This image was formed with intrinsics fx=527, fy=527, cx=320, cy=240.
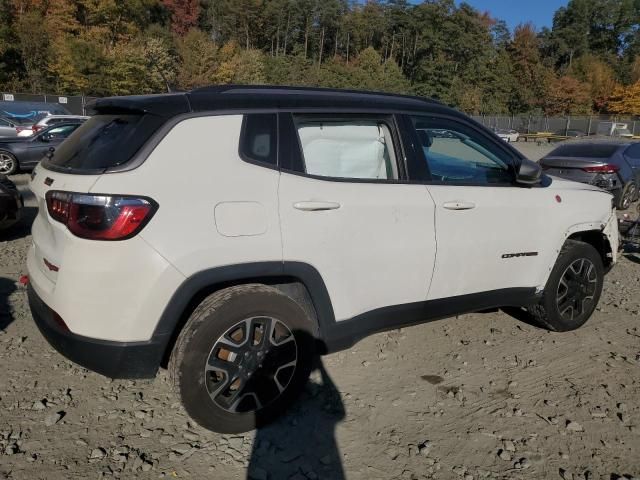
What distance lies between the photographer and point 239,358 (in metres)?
2.82

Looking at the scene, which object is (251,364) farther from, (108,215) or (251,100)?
(251,100)

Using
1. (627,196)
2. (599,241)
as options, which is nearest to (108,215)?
(599,241)

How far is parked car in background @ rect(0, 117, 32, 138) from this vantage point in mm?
17156

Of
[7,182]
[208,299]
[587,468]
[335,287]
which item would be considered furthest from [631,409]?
[7,182]

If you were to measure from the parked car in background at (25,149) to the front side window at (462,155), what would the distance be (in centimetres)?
1093

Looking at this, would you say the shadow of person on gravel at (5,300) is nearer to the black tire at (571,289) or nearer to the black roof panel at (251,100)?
the black roof panel at (251,100)

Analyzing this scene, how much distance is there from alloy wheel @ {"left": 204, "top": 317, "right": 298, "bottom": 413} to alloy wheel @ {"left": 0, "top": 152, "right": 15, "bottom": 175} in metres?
11.9

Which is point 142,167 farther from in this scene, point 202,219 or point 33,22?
point 33,22

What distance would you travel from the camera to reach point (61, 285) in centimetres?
255

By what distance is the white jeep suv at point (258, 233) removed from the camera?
2496 millimetres

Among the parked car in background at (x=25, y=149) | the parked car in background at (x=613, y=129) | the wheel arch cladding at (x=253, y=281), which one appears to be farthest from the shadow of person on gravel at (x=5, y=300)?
the parked car in background at (x=613, y=129)

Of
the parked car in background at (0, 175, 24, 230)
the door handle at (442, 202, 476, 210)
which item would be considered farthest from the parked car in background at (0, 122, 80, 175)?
the door handle at (442, 202, 476, 210)

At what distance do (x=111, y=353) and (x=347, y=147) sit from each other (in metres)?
1.77

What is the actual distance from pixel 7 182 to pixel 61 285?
5584mm
